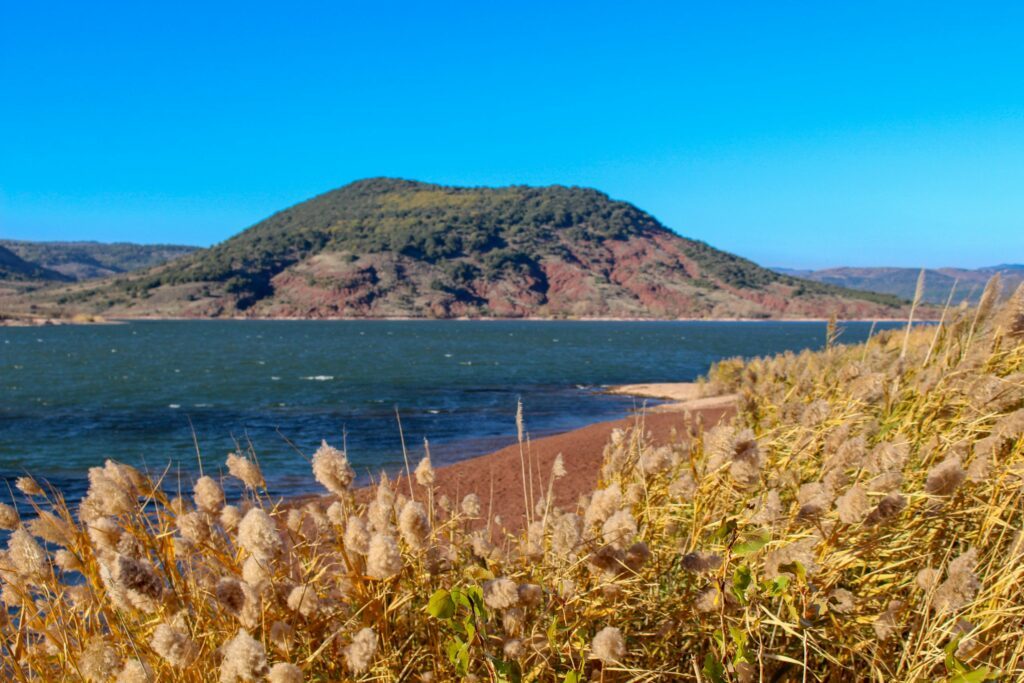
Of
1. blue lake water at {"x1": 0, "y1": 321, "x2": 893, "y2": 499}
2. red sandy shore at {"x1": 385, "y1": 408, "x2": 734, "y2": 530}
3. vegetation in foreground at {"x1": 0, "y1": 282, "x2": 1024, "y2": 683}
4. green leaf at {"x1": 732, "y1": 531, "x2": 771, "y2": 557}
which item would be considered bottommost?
blue lake water at {"x1": 0, "y1": 321, "x2": 893, "y2": 499}

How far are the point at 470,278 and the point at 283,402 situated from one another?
116 m

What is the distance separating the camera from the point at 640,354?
2007 inches

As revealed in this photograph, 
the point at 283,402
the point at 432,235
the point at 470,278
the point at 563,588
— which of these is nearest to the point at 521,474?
the point at 563,588

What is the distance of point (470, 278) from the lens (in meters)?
139

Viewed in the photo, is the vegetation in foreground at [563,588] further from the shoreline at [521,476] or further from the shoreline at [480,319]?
the shoreline at [480,319]

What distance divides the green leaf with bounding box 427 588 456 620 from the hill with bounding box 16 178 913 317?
401ft

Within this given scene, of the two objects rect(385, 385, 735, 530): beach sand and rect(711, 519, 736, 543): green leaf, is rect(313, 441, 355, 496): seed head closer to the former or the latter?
rect(711, 519, 736, 543): green leaf

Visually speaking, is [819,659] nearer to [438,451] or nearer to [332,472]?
[332,472]

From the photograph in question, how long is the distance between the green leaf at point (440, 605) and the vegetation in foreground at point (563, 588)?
1 centimetres

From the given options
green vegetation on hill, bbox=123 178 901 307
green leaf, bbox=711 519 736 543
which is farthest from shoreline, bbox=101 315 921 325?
green leaf, bbox=711 519 736 543

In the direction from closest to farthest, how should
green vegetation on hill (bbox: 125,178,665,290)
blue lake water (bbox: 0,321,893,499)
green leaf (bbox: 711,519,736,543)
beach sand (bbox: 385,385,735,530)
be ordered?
green leaf (bbox: 711,519,736,543)
beach sand (bbox: 385,385,735,530)
blue lake water (bbox: 0,321,893,499)
green vegetation on hill (bbox: 125,178,665,290)

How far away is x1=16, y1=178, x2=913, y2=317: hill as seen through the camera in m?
125

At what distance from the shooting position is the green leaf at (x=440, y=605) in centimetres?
169

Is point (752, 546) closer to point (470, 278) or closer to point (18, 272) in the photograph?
point (470, 278)
